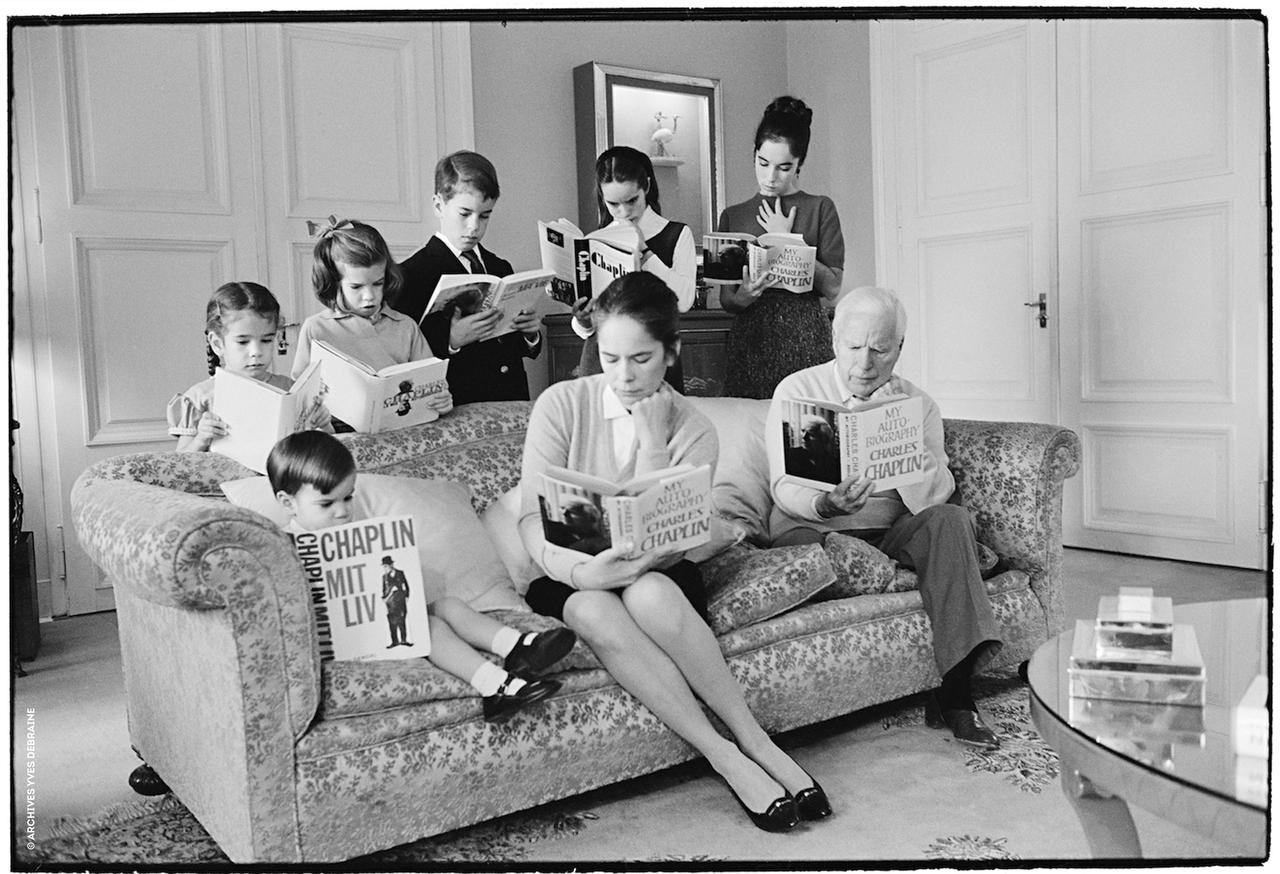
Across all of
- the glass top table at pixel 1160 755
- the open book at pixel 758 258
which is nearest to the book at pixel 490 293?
the open book at pixel 758 258

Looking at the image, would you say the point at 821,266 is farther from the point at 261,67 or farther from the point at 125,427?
the point at 125,427

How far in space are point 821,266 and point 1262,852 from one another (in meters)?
1.70

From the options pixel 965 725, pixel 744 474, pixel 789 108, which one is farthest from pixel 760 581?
pixel 789 108

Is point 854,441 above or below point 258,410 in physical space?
below

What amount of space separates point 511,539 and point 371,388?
0.39 meters

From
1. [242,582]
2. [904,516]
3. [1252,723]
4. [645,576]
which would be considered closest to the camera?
[1252,723]

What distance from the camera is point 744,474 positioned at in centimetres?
251

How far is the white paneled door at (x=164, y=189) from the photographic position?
3.30 meters

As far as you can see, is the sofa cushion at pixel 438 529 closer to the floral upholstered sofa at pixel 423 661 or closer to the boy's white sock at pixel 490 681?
the floral upholstered sofa at pixel 423 661

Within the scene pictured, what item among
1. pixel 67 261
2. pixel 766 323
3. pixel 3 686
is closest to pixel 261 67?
pixel 67 261

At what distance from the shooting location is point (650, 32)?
433 centimetres

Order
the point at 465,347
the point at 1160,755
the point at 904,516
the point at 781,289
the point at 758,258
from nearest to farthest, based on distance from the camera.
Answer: the point at 1160,755 < the point at 904,516 < the point at 465,347 < the point at 758,258 < the point at 781,289

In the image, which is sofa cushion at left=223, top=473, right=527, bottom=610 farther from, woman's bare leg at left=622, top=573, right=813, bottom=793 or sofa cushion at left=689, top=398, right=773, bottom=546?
sofa cushion at left=689, top=398, right=773, bottom=546

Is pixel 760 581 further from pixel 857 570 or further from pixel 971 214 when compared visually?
pixel 971 214
